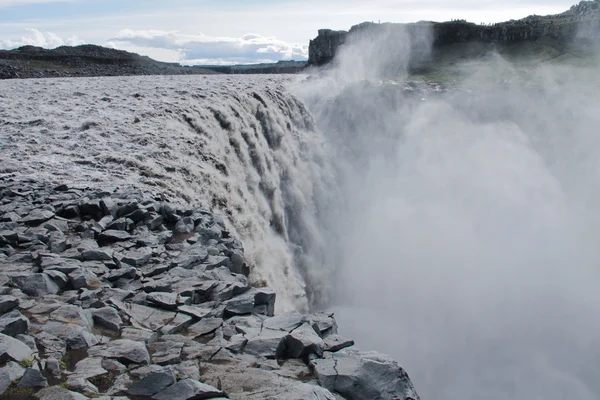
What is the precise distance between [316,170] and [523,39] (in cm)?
5620

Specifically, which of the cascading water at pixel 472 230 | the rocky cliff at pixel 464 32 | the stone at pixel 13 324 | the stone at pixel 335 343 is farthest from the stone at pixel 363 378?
the rocky cliff at pixel 464 32

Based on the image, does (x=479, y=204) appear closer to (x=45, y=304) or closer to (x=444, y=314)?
(x=444, y=314)

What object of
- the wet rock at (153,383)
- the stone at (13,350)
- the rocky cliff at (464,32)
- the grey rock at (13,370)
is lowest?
the wet rock at (153,383)

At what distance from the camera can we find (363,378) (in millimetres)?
4898

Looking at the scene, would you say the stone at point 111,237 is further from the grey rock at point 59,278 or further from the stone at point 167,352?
the stone at point 167,352

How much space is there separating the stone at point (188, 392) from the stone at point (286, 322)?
151 cm

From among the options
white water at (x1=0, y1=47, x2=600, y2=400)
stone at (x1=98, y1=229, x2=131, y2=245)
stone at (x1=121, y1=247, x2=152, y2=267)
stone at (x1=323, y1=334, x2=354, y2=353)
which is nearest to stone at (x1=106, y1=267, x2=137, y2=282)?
stone at (x1=121, y1=247, x2=152, y2=267)

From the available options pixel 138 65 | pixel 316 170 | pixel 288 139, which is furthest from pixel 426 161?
pixel 138 65

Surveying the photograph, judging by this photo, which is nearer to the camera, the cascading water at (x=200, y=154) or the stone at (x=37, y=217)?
the stone at (x=37, y=217)

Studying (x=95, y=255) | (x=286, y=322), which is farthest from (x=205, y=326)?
(x=95, y=255)

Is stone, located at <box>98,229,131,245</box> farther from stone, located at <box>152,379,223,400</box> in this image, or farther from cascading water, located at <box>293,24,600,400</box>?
cascading water, located at <box>293,24,600,400</box>

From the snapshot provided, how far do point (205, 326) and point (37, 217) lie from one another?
13.3 feet

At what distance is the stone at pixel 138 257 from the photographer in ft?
23.6

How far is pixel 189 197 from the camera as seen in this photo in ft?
36.5
